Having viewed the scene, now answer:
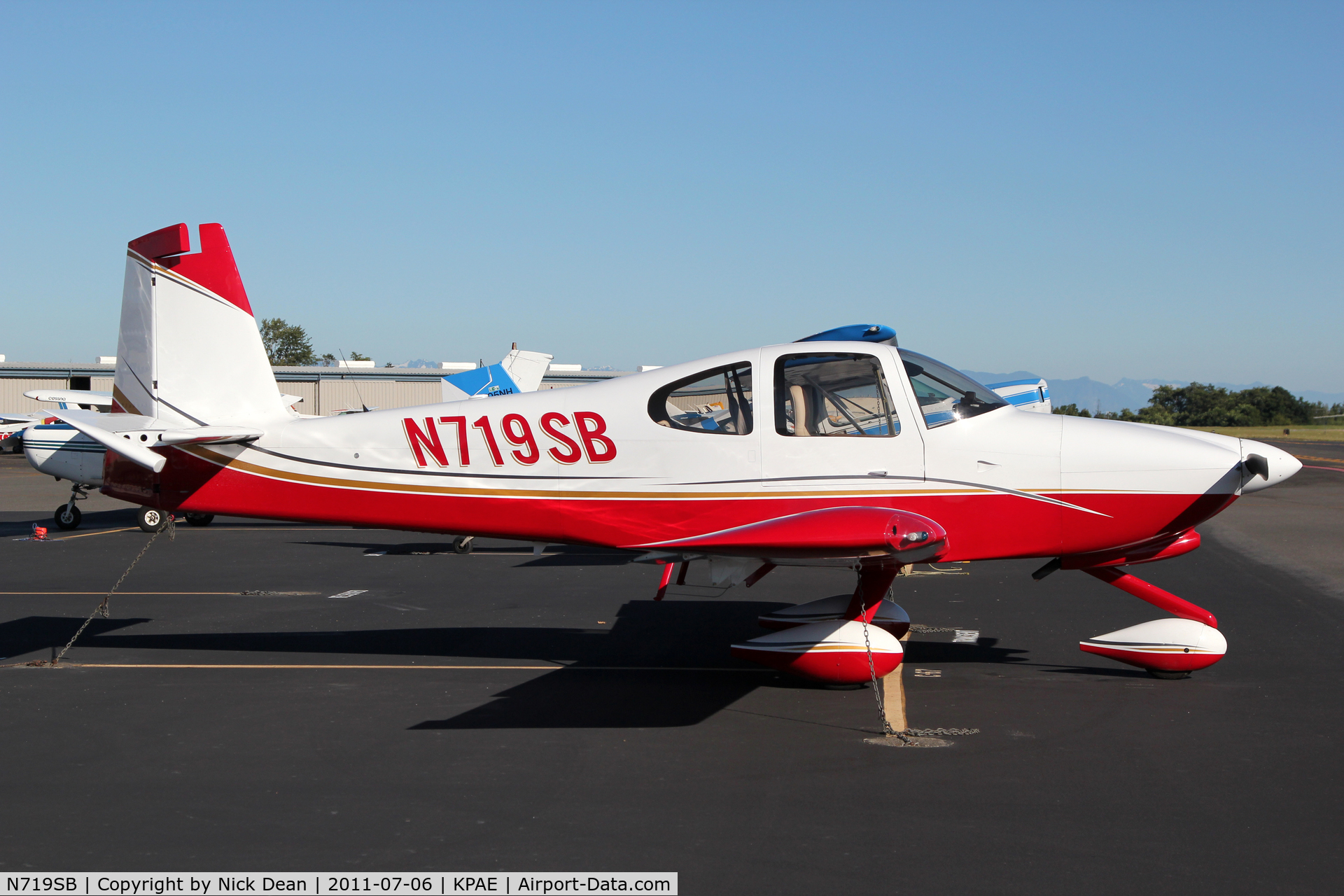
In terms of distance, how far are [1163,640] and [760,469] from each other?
10.4ft

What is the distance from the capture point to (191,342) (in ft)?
25.4

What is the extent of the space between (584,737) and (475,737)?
65cm

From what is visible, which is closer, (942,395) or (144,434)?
(942,395)

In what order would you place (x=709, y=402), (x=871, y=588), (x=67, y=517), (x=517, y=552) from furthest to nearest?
(x=67, y=517), (x=517, y=552), (x=871, y=588), (x=709, y=402)

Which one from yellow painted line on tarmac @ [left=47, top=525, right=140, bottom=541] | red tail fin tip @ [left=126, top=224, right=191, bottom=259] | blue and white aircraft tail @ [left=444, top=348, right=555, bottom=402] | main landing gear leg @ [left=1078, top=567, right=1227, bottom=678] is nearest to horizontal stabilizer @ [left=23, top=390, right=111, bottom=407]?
yellow painted line on tarmac @ [left=47, top=525, right=140, bottom=541]

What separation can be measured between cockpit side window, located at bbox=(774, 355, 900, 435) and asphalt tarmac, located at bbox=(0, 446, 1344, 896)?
5.53 feet

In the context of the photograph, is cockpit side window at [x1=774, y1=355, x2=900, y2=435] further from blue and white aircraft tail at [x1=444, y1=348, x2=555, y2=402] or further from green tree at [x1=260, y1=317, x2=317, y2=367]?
green tree at [x1=260, y1=317, x2=317, y2=367]

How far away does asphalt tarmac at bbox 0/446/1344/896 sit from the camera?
4172mm

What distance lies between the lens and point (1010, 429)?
673 centimetres

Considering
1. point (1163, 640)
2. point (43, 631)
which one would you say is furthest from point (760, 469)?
point (43, 631)

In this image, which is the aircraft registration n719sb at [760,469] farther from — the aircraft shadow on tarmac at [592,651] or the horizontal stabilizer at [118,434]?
the aircraft shadow on tarmac at [592,651]

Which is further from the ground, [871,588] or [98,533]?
[871,588]

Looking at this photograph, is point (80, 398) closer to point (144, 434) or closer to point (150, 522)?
point (150, 522)

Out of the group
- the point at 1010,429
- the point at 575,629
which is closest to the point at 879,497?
the point at 1010,429
